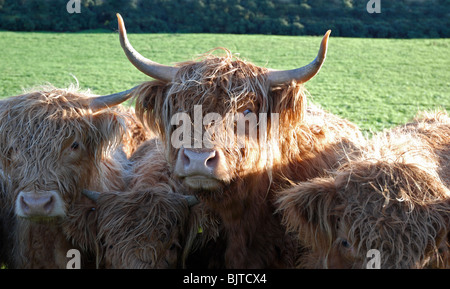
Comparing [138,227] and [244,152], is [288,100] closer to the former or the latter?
[244,152]

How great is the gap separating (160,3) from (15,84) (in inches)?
1054

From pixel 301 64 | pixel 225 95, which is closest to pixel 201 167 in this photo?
pixel 225 95

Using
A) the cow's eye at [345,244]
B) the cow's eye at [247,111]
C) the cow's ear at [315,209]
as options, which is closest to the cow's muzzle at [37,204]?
the cow's eye at [247,111]

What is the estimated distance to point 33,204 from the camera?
3199 mm

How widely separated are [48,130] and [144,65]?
2.88 ft

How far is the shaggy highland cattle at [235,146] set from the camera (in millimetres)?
Result: 2951

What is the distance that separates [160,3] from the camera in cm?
4222

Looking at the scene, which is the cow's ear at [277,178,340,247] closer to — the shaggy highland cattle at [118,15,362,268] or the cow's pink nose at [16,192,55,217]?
the shaggy highland cattle at [118,15,362,268]

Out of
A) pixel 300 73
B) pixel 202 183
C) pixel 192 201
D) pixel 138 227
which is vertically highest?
pixel 300 73

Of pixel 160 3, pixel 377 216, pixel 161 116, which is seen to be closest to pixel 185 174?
pixel 161 116

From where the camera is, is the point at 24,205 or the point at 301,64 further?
the point at 301,64

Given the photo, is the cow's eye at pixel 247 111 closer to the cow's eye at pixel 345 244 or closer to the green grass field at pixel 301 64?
the cow's eye at pixel 345 244

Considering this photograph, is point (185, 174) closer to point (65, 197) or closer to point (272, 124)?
point (272, 124)
